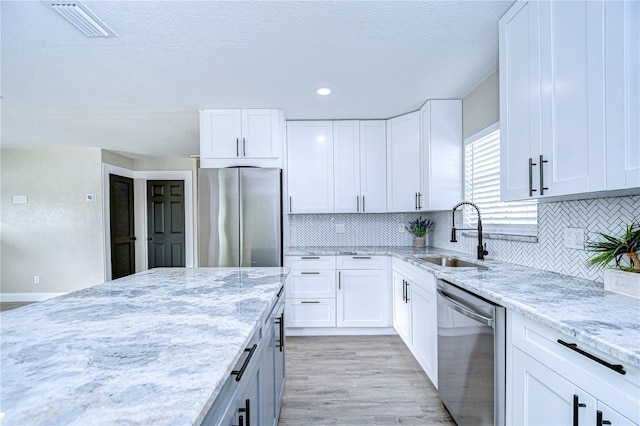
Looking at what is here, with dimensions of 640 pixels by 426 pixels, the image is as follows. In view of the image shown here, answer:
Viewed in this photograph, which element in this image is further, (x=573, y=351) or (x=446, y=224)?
(x=446, y=224)

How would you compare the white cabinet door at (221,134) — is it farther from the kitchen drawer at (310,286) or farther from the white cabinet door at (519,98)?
the white cabinet door at (519,98)

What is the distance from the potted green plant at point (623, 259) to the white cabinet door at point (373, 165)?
7.84 ft

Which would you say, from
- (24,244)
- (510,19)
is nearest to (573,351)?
(510,19)

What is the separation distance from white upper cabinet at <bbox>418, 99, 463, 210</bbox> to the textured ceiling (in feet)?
0.55

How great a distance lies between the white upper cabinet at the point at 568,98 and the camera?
1.12 metres

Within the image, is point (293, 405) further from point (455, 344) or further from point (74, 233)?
point (74, 233)

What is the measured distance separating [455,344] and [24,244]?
653cm

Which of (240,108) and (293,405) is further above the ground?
(240,108)

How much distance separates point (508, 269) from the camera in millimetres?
2055

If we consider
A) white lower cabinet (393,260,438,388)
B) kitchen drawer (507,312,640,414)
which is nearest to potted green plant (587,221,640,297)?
kitchen drawer (507,312,640,414)

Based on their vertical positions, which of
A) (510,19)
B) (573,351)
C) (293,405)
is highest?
(510,19)

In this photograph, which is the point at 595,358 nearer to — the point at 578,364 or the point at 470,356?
the point at 578,364

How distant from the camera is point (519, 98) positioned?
1716 mm

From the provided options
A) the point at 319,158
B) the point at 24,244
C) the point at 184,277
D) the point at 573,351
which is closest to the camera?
the point at 573,351
